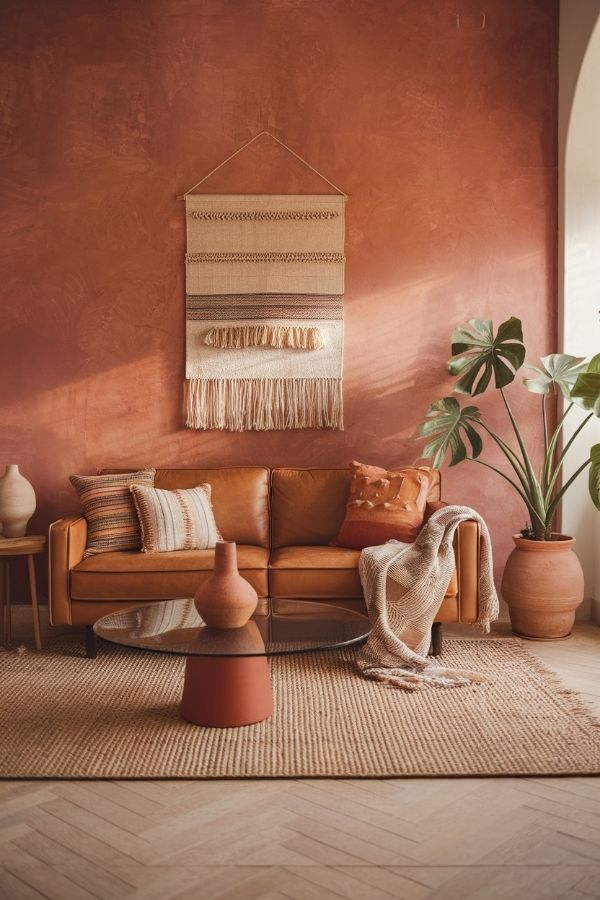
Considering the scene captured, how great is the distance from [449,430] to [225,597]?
5.60 ft

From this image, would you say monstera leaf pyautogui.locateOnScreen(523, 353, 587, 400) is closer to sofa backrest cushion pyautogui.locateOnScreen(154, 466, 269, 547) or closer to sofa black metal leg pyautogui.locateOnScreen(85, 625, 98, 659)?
sofa backrest cushion pyautogui.locateOnScreen(154, 466, 269, 547)

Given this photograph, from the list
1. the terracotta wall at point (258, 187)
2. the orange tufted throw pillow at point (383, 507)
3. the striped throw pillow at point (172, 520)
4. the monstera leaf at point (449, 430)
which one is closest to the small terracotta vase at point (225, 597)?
the striped throw pillow at point (172, 520)

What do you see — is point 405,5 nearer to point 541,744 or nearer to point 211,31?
point 211,31

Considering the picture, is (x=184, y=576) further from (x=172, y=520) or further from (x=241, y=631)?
(x=241, y=631)

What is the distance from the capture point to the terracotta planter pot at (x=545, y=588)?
3.85m

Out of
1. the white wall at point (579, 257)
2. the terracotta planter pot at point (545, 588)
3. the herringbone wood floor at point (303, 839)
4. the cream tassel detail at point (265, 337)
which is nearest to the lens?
the herringbone wood floor at point (303, 839)

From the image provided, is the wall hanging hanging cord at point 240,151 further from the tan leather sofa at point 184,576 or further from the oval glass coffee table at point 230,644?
the oval glass coffee table at point 230,644

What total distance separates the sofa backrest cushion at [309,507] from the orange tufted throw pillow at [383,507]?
0.12m

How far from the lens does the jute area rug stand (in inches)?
95.7

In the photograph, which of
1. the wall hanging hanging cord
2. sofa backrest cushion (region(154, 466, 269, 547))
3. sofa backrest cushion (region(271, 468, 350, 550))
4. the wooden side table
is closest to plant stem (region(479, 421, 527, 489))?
sofa backrest cushion (region(271, 468, 350, 550))

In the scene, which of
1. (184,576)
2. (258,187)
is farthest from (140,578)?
(258,187)

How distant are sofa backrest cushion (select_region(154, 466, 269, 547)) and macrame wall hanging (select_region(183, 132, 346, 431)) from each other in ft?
1.00

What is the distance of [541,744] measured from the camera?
102 inches

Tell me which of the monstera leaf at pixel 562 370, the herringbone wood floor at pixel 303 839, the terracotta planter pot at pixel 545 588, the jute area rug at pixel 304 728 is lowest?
the herringbone wood floor at pixel 303 839
